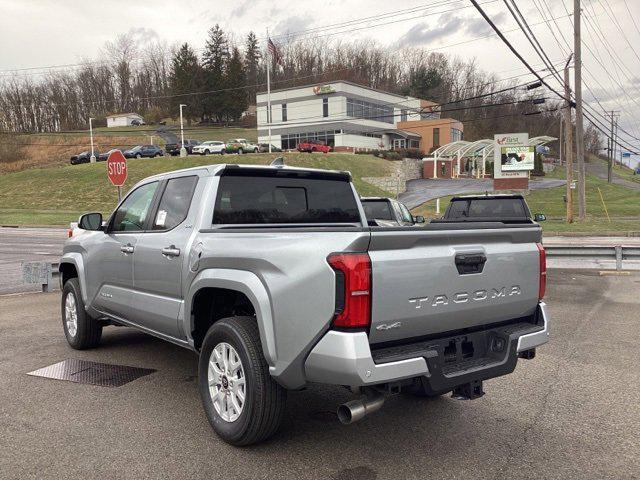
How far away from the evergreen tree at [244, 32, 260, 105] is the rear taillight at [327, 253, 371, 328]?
119 meters

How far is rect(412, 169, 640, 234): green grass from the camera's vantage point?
83.9 feet

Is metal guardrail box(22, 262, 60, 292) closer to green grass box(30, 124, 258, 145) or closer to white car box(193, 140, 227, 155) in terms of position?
white car box(193, 140, 227, 155)

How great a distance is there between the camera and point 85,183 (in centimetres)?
4772

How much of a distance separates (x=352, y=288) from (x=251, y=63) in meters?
127

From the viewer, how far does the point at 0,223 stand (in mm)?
32000

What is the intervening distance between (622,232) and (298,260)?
24600 mm

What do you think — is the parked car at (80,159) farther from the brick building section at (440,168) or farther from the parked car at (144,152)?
the brick building section at (440,168)

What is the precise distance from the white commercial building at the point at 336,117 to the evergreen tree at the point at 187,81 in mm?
23985

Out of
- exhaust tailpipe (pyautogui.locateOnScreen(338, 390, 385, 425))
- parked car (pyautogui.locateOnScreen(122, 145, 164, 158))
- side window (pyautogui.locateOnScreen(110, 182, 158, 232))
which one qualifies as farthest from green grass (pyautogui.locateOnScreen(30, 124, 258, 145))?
exhaust tailpipe (pyautogui.locateOnScreen(338, 390, 385, 425))

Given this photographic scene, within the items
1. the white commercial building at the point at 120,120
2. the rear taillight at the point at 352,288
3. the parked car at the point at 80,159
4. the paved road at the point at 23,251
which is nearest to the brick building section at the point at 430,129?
the parked car at the point at 80,159

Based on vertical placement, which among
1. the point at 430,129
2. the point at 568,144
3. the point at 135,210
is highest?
the point at 430,129

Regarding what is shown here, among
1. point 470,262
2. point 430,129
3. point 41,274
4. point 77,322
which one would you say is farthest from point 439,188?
point 470,262

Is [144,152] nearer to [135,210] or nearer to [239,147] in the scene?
[239,147]

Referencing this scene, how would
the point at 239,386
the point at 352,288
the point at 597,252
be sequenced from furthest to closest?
the point at 597,252 < the point at 239,386 < the point at 352,288
